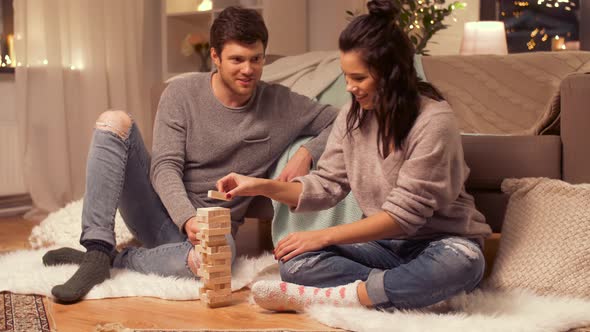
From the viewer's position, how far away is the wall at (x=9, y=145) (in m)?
3.66

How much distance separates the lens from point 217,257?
1.85 metres

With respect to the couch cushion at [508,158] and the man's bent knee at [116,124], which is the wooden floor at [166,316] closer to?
the man's bent knee at [116,124]

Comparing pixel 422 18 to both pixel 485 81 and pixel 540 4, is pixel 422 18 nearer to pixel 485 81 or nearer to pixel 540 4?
pixel 540 4

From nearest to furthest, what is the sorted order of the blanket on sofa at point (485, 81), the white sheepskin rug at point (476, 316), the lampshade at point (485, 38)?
the white sheepskin rug at point (476, 316) → the blanket on sofa at point (485, 81) → the lampshade at point (485, 38)

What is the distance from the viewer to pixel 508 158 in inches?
89.8

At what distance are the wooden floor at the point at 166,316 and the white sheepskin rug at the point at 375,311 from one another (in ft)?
0.14

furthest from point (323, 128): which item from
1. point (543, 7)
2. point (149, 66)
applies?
point (543, 7)

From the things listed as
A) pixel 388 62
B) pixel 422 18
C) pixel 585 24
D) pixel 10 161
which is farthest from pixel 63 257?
pixel 585 24

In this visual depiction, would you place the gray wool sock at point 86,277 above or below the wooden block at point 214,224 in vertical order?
below

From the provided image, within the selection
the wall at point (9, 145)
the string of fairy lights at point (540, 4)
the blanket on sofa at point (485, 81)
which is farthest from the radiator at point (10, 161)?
the string of fairy lights at point (540, 4)

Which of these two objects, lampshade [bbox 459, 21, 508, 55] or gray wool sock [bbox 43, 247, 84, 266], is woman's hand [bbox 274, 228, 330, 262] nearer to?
gray wool sock [bbox 43, 247, 84, 266]

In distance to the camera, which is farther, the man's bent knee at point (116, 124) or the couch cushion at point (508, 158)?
the couch cushion at point (508, 158)

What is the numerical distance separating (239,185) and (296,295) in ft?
0.92

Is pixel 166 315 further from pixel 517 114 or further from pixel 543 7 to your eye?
pixel 543 7
